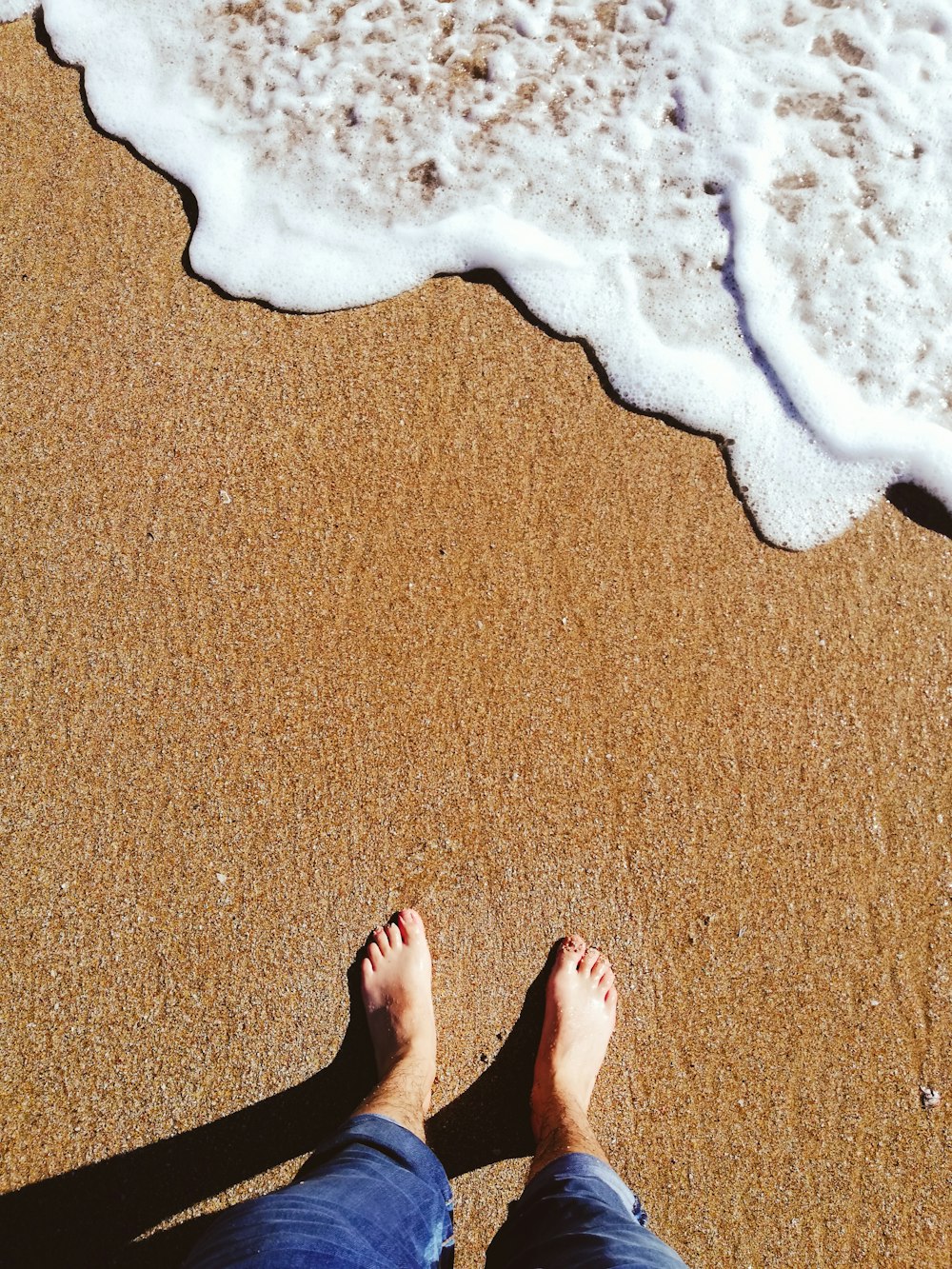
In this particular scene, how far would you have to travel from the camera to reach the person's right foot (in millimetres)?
1760

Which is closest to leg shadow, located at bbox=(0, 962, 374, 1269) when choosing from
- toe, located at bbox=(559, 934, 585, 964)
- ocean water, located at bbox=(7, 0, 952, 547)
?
toe, located at bbox=(559, 934, 585, 964)

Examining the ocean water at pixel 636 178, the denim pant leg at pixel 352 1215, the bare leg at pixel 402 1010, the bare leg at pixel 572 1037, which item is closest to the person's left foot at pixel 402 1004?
the bare leg at pixel 402 1010

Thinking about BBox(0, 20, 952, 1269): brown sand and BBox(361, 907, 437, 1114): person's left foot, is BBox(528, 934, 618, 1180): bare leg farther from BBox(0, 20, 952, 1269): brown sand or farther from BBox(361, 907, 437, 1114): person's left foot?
BBox(361, 907, 437, 1114): person's left foot

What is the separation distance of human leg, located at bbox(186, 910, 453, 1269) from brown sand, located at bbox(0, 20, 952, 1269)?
9cm

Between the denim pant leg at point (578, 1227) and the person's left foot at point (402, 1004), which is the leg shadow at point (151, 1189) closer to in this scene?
the person's left foot at point (402, 1004)

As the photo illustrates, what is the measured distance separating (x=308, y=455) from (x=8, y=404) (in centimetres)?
78

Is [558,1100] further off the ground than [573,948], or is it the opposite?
[573,948]

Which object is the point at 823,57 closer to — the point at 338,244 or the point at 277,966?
the point at 338,244

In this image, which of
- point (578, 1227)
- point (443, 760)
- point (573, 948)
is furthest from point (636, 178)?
point (578, 1227)

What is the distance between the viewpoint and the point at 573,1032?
178 cm

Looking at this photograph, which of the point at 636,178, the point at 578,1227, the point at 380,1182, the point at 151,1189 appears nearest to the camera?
the point at 578,1227

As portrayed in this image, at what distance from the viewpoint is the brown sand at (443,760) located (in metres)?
1.77

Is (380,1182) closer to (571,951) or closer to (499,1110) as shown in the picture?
(499,1110)

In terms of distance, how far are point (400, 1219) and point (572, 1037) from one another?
0.50 metres
